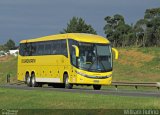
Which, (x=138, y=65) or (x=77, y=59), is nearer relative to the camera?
(x=77, y=59)

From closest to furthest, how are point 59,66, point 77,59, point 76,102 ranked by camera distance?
point 76,102 → point 77,59 → point 59,66

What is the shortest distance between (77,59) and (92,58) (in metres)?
1.04

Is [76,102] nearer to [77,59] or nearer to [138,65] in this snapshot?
[77,59]

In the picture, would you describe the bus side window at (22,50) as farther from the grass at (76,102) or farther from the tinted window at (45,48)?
the grass at (76,102)

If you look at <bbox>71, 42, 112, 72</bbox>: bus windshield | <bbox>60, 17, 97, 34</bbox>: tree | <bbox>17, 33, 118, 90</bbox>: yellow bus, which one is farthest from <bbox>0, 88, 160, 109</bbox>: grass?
<bbox>60, 17, 97, 34</bbox>: tree

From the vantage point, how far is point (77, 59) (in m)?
35.6

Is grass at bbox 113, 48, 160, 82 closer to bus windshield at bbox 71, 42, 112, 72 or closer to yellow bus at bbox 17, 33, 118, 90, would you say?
yellow bus at bbox 17, 33, 118, 90

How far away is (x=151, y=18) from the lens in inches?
4227

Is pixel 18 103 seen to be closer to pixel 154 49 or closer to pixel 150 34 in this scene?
pixel 154 49

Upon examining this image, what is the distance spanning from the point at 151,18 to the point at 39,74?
68446 mm

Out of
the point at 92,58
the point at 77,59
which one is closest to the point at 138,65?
the point at 92,58

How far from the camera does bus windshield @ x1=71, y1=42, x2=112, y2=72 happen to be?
117ft

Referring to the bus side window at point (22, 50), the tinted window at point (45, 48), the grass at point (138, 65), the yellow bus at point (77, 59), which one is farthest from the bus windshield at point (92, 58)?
the grass at point (138, 65)

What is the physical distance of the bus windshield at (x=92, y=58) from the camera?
35.6 metres
